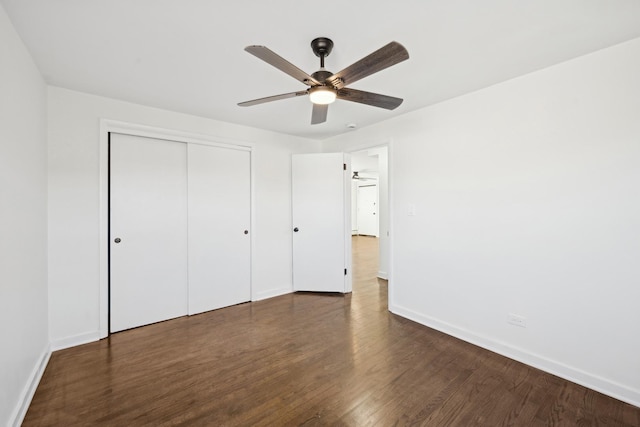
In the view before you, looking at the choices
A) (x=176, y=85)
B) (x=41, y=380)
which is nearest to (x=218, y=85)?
(x=176, y=85)

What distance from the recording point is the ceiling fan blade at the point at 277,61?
4.41 feet

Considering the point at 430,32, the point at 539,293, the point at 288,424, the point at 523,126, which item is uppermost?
the point at 430,32

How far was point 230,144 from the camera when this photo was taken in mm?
3449

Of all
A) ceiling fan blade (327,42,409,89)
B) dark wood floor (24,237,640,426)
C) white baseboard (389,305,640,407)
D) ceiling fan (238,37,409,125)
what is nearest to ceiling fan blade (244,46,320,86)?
ceiling fan (238,37,409,125)

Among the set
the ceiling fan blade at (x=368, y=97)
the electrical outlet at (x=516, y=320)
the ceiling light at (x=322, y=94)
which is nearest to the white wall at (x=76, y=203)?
the ceiling light at (x=322, y=94)

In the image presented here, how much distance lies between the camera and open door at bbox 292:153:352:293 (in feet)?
12.7

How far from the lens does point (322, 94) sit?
1.77 m

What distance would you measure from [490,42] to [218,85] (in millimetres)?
2075

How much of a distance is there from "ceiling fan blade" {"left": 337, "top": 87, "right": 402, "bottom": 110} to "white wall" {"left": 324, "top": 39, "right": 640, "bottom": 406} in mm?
1050

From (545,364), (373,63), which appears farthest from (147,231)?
Result: (545,364)

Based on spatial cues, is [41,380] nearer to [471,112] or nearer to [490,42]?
[490,42]

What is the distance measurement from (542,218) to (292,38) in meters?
2.23

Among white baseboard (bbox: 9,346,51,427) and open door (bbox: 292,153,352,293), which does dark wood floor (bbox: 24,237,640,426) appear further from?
open door (bbox: 292,153,352,293)

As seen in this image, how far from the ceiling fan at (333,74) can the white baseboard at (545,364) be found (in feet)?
7.13
